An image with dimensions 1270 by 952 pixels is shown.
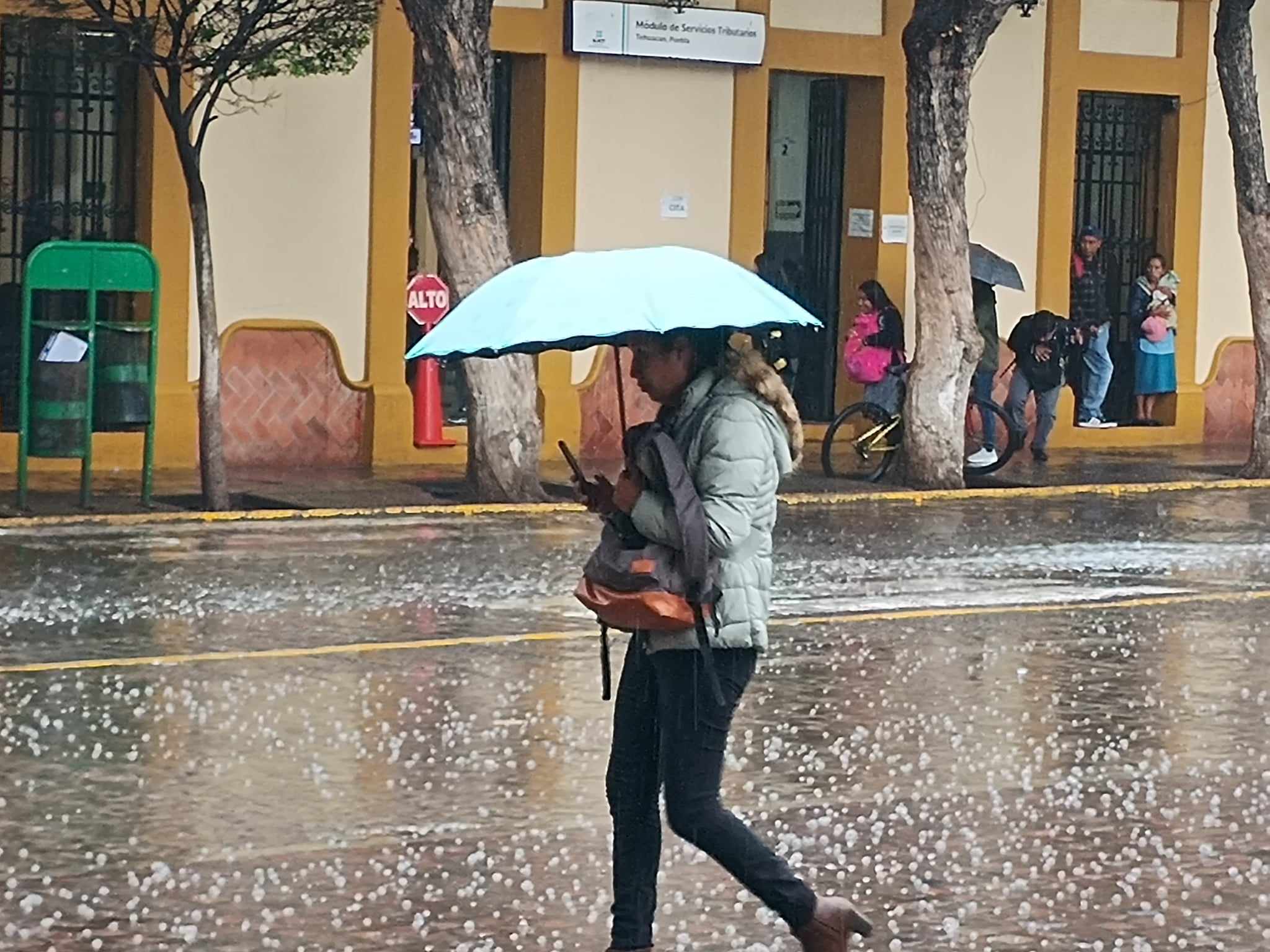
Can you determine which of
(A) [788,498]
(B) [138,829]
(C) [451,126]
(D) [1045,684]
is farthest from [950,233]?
(B) [138,829]

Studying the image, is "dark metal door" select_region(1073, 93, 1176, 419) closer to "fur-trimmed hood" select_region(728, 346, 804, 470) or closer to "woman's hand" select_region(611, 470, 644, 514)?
"fur-trimmed hood" select_region(728, 346, 804, 470)

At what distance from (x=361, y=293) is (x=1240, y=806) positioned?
13672mm

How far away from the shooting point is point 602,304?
6.42 m

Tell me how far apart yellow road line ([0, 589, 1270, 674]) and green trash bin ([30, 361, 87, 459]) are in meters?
5.90

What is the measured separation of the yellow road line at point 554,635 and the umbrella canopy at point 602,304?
496cm

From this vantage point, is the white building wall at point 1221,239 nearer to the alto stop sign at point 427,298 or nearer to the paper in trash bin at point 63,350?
the alto stop sign at point 427,298

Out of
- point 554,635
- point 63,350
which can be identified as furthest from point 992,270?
point 554,635

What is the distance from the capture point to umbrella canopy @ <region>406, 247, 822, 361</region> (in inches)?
250

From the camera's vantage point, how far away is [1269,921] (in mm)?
7340

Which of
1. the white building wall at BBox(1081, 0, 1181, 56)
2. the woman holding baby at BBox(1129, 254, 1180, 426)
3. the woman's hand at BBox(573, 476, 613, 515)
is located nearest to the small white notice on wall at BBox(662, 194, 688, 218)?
the white building wall at BBox(1081, 0, 1181, 56)

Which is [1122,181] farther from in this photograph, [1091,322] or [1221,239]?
[1091,322]

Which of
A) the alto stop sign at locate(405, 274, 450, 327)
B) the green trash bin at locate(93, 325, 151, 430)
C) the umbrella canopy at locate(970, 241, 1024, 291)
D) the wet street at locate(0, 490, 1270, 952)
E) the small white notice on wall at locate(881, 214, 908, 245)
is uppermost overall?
the small white notice on wall at locate(881, 214, 908, 245)

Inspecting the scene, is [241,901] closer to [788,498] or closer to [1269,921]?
[1269,921]

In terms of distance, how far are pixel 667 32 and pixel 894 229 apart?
2982 mm
